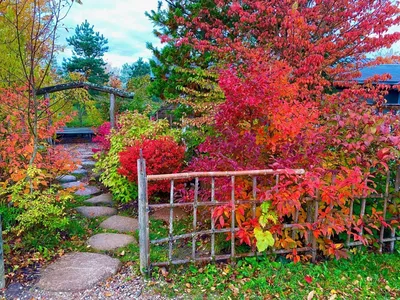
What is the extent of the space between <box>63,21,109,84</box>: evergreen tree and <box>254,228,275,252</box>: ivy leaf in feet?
53.6

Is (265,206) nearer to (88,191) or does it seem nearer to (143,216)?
(143,216)

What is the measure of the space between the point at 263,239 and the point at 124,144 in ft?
10.2

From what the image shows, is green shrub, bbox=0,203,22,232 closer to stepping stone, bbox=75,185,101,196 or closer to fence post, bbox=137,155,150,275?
stepping stone, bbox=75,185,101,196

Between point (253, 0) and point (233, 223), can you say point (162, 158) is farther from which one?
point (253, 0)

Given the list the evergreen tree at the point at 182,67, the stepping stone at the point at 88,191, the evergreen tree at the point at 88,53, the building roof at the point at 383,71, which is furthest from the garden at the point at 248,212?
the evergreen tree at the point at 88,53

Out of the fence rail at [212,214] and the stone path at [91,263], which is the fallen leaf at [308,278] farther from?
the stone path at [91,263]

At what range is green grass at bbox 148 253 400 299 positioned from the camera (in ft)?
6.79

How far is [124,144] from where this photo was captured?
4727mm

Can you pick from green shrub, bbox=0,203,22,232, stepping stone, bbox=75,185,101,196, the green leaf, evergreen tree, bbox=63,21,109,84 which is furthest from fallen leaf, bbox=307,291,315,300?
evergreen tree, bbox=63,21,109,84

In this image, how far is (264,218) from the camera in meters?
2.29

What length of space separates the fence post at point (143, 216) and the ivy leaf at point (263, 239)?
864 mm

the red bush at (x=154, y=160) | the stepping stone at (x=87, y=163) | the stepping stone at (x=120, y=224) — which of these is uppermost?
the red bush at (x=154, y=160)

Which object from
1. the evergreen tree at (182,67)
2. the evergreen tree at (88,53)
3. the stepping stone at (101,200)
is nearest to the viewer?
the stepping stone at (101,200)

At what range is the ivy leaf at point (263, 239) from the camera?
7.38ft
